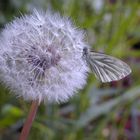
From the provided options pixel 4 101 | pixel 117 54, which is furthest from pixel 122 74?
pixel 117 54

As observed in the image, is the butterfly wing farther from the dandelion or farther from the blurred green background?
the blurred green background

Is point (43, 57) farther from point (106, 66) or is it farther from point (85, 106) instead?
point (85, 106)

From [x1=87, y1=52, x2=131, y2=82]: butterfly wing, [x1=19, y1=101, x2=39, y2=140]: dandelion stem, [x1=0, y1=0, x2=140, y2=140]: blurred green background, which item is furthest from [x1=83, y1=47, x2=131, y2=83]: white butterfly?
[x1=0, y1=0, x2=140, y2=140]: blurred green background

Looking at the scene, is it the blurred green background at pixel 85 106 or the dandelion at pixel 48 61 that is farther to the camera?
the blurred green background at pixel 85 106

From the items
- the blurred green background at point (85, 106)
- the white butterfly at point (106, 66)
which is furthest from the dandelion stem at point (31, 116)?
the blurred green background at point (85, 106)

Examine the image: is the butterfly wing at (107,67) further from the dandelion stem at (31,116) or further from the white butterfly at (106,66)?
the dandelion stem at (31,116)

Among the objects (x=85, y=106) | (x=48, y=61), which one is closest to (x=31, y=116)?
(x=48, y=61)

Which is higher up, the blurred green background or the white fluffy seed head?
the blurred green background
